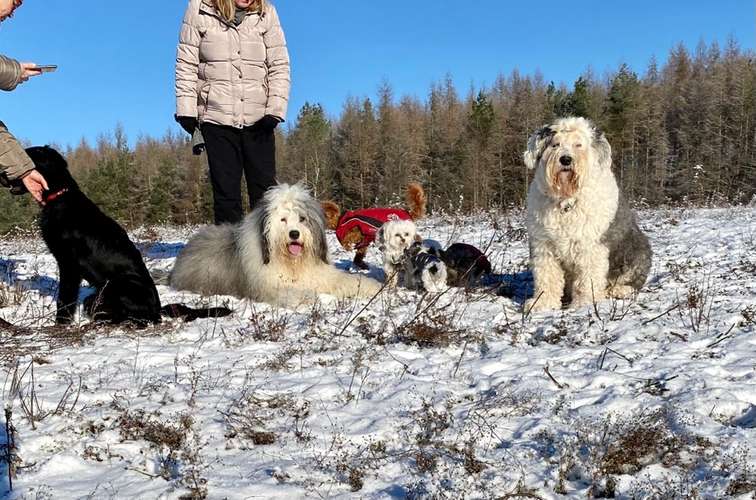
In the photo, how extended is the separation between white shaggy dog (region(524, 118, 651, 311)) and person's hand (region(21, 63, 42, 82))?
424cm

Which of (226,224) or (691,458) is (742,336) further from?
(226,224)

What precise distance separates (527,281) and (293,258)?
8.95ft

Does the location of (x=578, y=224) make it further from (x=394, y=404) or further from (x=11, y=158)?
(x=11, y=158)

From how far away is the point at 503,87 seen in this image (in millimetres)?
71125

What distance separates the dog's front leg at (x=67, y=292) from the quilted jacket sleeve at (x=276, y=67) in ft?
8.96

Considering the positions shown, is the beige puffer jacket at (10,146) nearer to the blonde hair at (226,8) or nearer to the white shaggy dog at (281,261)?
the white shaggy dog at (281,261)

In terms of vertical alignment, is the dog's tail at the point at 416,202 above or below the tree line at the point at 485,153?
below

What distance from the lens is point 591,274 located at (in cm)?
562

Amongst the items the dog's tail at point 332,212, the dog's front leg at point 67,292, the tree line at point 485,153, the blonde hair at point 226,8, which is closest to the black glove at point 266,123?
the blonde hair at point 226,8

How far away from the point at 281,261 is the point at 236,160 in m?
1.49

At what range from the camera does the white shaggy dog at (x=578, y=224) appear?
5.45 metres

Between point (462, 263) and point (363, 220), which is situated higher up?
point (363, 220)

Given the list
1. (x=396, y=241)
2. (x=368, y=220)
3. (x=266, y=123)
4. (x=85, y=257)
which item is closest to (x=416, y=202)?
(x=368, y=220)

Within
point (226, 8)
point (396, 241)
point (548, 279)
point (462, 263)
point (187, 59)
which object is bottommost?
Result: point (548, 279)
